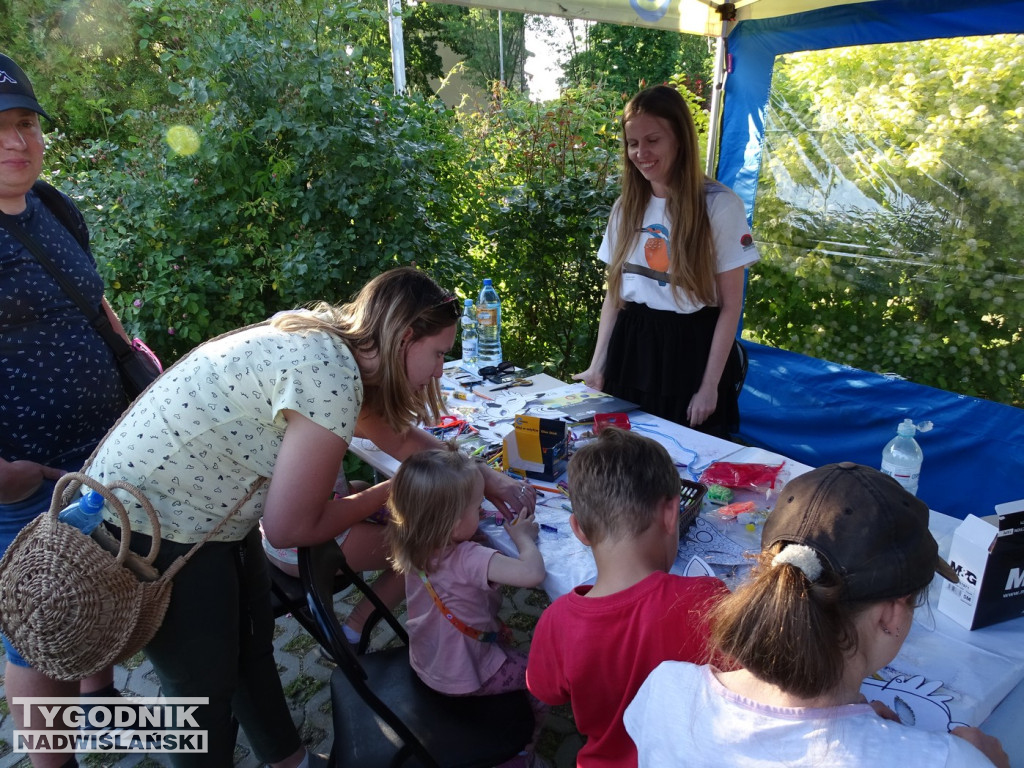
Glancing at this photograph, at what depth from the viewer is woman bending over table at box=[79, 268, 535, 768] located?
1.35 metres

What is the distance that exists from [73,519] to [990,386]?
3.68m

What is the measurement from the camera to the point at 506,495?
1.76 meters

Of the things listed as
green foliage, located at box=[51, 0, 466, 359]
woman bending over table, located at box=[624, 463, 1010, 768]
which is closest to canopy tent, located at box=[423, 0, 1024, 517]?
green foliage, located at box=[51, 0, 466, 359]

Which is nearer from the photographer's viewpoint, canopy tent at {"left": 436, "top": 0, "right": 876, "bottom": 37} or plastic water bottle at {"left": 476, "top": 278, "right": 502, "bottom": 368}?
plastic water bottle at {"left": 476, "top": 278, "right": 502, "bottom": 368}

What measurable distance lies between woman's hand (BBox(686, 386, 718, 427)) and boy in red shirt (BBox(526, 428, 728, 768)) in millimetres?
1264

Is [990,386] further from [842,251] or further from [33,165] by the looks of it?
[33,165]

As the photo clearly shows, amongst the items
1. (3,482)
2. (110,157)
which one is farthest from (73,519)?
(110,157)

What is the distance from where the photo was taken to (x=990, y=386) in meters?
3.12

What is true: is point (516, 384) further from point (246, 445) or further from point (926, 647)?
point (926, 647)

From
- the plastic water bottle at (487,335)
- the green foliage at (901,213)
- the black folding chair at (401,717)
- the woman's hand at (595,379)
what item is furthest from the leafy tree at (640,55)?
the black folding chair at (401,717)

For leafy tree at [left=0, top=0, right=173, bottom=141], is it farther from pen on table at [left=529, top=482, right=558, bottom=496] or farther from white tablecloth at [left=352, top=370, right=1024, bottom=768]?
white tablecloth at [left=352, top=370, right=1024, bottom=768]

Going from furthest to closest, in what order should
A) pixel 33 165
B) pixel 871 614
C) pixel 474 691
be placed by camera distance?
pixel 33 165, pixel 474 691, pixel 871 614

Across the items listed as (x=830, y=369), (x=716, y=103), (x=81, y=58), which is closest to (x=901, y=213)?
(x=830, y=369)

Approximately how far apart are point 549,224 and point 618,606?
3496 mm
